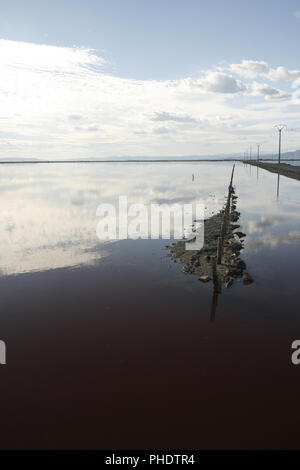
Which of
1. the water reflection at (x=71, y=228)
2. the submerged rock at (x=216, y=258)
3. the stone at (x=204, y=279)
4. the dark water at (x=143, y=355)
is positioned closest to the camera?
the dark water at (x=143, y=355)

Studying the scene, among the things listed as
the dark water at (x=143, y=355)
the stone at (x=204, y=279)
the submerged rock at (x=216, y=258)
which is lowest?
the dark water at (x=143, y=355)

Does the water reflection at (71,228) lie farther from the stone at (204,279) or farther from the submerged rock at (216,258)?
the stone at (204,279)

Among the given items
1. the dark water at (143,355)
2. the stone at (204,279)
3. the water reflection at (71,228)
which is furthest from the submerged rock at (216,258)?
the water reflection at (71,228)

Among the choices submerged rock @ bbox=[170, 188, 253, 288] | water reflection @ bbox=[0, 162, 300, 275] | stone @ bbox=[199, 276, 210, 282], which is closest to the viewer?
stone @ bbox=[199, 276, 210, 282]

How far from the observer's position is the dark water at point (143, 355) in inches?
385

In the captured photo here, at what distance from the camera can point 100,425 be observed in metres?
9.91

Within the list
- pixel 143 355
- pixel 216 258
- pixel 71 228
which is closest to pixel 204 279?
pixel 216 258

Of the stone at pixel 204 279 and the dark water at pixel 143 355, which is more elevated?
the stone at pixel 204 279

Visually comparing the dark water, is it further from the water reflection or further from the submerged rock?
the submerged rock

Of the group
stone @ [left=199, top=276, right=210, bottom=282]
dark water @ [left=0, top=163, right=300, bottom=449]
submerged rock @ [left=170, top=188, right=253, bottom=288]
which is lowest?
dark water @ [left=0, top=163, right=300, bottom=449]

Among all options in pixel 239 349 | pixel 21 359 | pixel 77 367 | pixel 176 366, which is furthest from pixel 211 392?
pixel 21 359

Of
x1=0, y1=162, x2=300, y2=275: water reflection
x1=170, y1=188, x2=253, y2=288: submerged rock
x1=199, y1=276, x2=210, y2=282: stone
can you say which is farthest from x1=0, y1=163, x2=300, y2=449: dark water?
x1=170, y1=188, x2=253, y2=288: submerged rock

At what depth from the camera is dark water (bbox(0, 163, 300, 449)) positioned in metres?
9.78

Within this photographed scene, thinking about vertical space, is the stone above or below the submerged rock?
below
